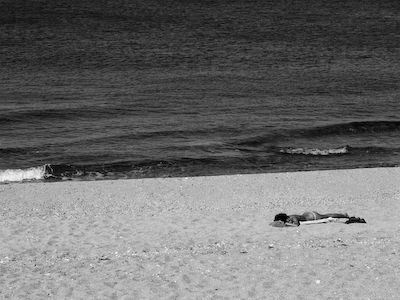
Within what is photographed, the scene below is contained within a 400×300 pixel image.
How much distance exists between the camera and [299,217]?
653 inches

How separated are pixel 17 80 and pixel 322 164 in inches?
780

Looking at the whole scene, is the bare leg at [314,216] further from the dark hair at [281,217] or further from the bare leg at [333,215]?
the dark hair at [281,217]

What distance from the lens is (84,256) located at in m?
14.3

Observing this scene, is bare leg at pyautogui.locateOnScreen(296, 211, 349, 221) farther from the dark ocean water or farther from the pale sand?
the dark ocean water

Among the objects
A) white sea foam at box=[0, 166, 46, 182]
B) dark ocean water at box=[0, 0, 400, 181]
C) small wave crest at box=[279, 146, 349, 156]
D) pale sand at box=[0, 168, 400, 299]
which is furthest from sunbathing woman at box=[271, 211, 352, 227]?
small wave crest at box=[279, 146, 349, 156]

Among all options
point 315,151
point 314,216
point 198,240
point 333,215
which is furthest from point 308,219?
point 315,151

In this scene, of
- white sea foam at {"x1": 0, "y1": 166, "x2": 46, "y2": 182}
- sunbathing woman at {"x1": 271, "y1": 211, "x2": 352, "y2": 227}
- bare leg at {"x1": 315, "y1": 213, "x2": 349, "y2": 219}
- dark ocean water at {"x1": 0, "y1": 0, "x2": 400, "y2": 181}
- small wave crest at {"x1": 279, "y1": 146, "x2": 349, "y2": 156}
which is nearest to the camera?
sunbathing woman at {"x1": 271, "y1": 211, "x2": 352, "y2": 227}

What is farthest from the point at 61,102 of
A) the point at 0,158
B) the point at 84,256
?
the point at 84,256

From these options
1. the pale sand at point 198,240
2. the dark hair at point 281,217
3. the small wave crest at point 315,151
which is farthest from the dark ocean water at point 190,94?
the dark hair at point 281,217

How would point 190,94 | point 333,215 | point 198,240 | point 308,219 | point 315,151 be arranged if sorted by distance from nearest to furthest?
point 198,240, point 308,219, point 333,215, point 315,151, point 190,94

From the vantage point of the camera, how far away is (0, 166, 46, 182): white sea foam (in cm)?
2272

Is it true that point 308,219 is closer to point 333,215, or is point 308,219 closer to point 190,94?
point 333,215

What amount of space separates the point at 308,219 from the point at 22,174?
9985 mm

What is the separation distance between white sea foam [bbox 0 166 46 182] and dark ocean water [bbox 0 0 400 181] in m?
0.06
